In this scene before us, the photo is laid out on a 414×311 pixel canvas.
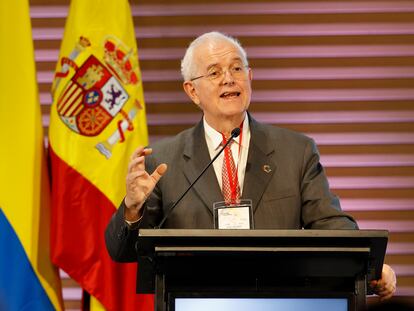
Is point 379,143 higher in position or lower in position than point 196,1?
lower

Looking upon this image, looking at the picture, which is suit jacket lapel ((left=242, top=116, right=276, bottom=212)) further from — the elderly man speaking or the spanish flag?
the spanish flag

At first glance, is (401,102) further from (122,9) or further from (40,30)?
(40,30)

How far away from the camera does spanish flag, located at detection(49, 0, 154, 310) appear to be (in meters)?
4.11

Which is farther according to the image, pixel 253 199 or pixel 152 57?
pixel 152 57

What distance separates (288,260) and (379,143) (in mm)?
2582

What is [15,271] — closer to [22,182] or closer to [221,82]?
[22,182]

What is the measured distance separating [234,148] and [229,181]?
20 centimetres

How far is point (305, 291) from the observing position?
7.62 feet

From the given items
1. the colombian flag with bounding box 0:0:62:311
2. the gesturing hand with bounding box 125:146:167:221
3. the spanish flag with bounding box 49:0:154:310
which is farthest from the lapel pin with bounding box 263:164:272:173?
the colombian flag with bounding box 0:0:62:311

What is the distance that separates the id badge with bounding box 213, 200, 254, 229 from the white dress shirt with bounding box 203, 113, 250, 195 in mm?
229

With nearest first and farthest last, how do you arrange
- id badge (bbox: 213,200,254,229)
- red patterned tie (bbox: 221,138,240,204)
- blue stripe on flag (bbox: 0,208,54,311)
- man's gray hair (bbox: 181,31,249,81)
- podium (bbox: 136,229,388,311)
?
podium (bbox: 136,229,388,311) → id badge (bbox: 213,200,254,229) → red patterned tie (bbox: 221,138,240,204) → man's gray hair (bbox: 181,31,249,81) → blue stripe on flag (bbox: 0,208,54,311)

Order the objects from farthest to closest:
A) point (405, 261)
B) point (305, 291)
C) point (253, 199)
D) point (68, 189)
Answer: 1. point (405, 261)
2. point (68, 189)
3. point (253, 199)
4. point (305, 291)

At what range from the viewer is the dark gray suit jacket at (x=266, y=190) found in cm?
306

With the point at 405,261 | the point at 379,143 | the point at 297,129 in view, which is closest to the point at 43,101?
the point at 297,129
